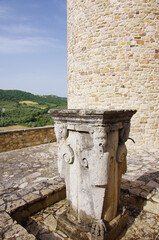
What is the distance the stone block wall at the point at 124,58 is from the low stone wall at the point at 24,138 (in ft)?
9.42

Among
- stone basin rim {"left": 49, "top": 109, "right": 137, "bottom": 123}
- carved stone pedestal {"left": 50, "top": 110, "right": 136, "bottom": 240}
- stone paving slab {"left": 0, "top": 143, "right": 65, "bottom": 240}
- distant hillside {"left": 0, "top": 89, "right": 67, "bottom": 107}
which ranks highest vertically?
distant hillside {"left": 0, "top": 89, "right": 67, "bottom": 107}

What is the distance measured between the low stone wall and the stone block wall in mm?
2871

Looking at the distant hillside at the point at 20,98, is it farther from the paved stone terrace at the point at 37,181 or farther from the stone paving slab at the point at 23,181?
the paved stone terrace at the point at 37,181

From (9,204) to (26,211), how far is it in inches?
11.6

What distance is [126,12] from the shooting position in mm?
6453

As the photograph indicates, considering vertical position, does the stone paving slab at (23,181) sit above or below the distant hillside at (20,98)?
below

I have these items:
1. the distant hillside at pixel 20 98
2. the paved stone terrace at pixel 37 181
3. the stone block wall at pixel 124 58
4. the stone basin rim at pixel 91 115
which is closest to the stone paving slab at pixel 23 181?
the paved stone terrace at pixel 37 181

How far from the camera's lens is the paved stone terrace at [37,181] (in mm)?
2689

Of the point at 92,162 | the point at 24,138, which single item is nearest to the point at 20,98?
the point at 24,138

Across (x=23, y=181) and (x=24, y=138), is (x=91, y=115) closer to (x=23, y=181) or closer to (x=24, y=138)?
(x=23, y=181)

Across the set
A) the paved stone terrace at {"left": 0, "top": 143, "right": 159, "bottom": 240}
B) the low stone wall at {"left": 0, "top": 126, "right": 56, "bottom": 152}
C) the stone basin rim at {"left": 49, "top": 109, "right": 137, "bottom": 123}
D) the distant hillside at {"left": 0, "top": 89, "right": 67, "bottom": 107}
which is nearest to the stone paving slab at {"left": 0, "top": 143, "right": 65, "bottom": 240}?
the paved stone terrace at {"left": 0, "top": 143, "right": 159, "bottom": 240}

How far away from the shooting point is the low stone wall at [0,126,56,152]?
7.52 m

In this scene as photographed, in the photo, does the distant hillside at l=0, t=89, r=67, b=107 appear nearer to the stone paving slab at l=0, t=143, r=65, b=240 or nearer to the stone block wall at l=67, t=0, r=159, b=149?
the stone block wall at l=67, t=0, r=159, b=149

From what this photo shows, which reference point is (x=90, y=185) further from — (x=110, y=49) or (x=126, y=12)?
(x=126, y=12)
